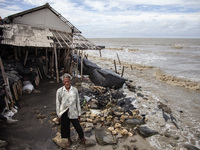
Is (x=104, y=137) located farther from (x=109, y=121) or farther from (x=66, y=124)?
(x=66, y=124)

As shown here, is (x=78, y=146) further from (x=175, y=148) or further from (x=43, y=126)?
(x=175, y=148)

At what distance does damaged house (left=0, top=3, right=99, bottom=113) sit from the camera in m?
5.78

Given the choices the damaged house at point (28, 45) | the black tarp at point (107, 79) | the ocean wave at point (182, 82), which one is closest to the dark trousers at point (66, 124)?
the damaged house at point (28, 45)

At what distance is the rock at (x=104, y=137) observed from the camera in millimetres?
3955

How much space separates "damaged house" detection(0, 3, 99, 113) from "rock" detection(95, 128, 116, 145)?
10.8ft

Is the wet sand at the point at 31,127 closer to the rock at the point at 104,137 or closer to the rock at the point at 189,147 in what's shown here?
the rock at the point at 104,137

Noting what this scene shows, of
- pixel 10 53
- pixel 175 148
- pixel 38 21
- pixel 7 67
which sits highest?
pixel 38 21

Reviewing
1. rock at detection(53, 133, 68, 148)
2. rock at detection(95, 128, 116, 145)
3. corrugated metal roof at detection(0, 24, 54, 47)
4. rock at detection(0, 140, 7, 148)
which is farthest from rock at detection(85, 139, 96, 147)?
corrugated metal roof at detection(0, 24, 54, 47)

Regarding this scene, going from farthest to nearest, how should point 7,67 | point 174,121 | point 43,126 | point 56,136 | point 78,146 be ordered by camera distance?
point 7,67 → point 174,121 → point 43,126 → point 56,136 → point 78,146

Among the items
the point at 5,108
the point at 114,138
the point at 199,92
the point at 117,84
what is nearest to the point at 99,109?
the point at 114,138

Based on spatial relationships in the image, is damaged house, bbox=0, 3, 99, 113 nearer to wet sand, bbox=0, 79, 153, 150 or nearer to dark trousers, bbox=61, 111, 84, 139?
wet sand, bbox=0, 79, 153, 150

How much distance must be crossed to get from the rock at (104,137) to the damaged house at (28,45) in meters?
3.29

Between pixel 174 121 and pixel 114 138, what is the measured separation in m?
2.95

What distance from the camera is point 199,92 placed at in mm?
9117
